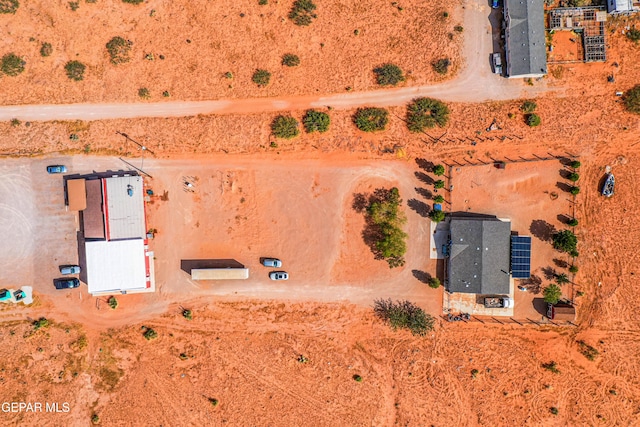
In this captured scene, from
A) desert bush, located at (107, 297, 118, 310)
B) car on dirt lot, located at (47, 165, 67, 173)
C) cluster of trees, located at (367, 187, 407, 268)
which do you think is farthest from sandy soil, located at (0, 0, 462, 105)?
desert bush, located at (107, 297, 118, 310)

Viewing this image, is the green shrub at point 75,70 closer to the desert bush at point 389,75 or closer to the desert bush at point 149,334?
the desert bush at point 149,334

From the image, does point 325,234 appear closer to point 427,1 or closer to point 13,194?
point 427,1

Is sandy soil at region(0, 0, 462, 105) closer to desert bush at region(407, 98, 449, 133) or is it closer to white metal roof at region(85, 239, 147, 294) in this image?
desert bush at region(407, 98, 449, 133)

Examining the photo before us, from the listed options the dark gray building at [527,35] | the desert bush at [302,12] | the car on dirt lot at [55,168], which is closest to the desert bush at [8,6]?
the car on dirt lot at [55,168]

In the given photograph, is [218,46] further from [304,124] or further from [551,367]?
[551,367]

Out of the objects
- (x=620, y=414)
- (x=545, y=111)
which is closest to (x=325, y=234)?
(x=545, y=111)
